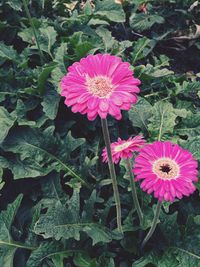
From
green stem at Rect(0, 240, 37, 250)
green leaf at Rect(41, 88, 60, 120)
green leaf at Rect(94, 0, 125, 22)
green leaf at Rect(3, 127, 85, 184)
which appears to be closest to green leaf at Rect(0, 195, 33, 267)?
green stem at Rect(0, 240, 37, 250)

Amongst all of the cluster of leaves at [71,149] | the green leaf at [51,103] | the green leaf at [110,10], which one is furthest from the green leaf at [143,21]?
the green leaf at [51,103]

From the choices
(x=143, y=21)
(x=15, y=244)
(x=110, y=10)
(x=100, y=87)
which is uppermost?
(x=100, y=87)

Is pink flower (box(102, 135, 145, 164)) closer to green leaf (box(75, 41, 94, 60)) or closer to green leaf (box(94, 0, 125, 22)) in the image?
green leaf (box(75, 41, 94, 60))

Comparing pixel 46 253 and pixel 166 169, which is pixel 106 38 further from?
pixel 166 169

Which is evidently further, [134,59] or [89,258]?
[134,59]

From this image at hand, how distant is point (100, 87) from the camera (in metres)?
1.81

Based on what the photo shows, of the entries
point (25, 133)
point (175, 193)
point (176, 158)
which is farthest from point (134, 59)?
point (175, 193)

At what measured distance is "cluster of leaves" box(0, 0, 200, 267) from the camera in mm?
2482

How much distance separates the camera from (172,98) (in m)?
3.50

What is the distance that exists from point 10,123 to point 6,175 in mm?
338

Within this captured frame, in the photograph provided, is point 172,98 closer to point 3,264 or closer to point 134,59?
point 134,59

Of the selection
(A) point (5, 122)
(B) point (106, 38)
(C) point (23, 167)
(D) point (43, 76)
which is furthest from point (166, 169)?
(B) point (106, 38)

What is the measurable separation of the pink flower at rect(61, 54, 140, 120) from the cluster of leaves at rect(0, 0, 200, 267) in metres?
0.77

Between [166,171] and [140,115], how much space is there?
3.80 feet
